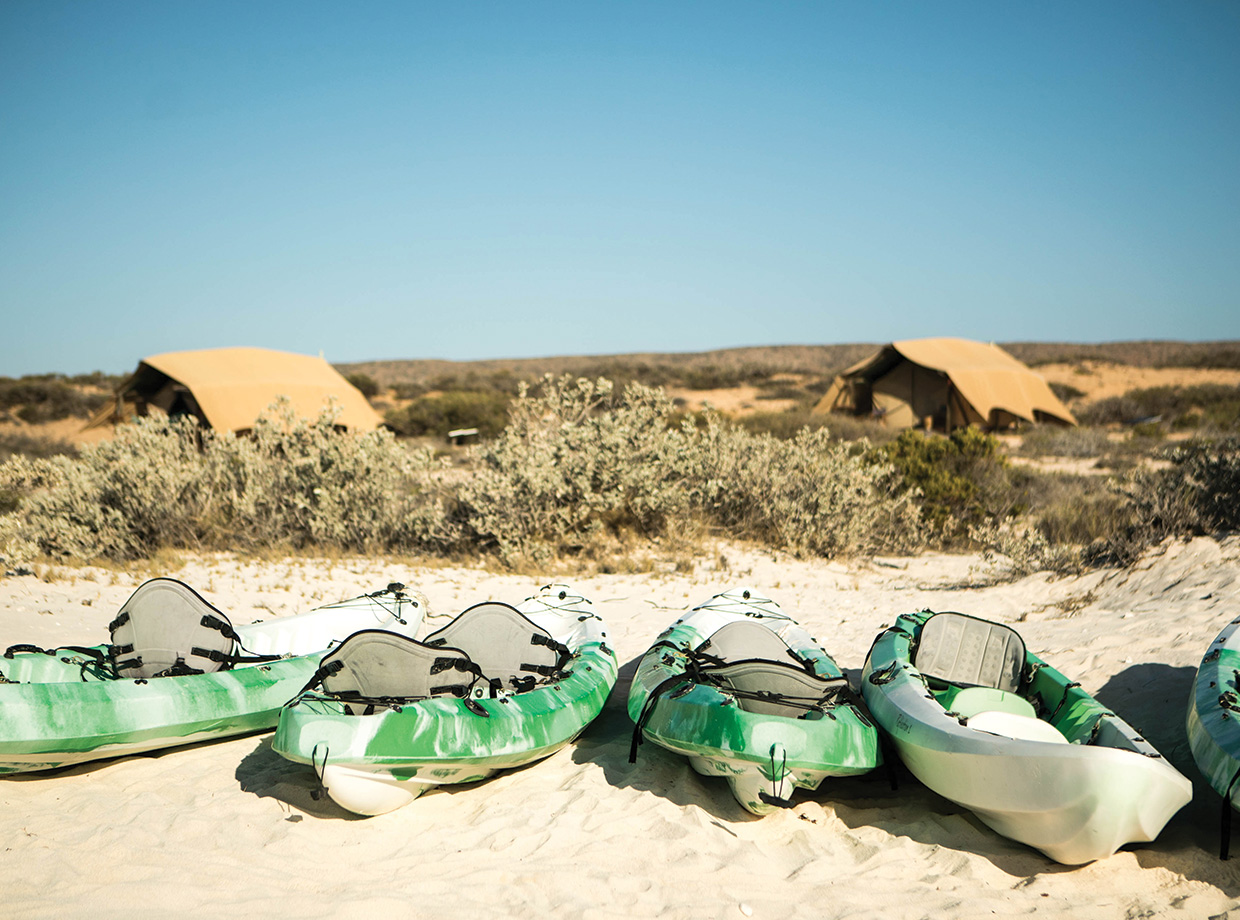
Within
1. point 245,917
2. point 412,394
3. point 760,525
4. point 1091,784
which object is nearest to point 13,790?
point 245,917

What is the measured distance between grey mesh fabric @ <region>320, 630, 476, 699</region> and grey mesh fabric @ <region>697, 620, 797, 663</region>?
170cm

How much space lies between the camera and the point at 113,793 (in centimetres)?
441

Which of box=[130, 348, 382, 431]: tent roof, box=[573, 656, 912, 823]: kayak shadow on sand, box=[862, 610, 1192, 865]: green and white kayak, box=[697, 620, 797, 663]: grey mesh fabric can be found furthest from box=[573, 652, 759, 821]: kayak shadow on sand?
box=[130, 348, 382, 431]: tent roof

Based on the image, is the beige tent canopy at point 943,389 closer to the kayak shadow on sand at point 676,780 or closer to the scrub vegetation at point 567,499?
the scrub vegetation at point 567,499

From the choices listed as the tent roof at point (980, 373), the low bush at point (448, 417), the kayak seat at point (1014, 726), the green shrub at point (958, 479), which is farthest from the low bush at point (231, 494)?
the tent roof at point (980, 373)

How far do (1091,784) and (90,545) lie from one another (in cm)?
954

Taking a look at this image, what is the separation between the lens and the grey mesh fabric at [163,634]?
5020 mm

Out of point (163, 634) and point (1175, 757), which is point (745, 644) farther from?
point (163, 634)

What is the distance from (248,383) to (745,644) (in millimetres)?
13189

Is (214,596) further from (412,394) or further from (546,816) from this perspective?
(412,394)

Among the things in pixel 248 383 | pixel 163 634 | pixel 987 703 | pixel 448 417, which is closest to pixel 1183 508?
pixel 987 703

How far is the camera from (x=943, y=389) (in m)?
20.0

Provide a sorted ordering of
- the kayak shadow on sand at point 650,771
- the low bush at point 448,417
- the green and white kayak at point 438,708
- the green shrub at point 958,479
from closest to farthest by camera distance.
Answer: the green and white kayak at point 438,708 → the kayak shadow on sand at point 650,771 → the green shrub at point 958,479 → the low bush at point 448,417

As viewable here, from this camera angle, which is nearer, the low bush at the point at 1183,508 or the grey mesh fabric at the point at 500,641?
the grey mesh fabric at the point at 500,641
